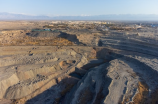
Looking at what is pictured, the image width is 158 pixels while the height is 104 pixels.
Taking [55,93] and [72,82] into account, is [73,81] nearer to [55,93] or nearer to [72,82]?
[72,82]

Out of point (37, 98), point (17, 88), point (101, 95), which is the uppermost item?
point (101, 95)

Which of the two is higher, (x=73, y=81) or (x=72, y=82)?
(x=73, y=81)

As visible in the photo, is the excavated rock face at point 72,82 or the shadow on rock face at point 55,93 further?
the shadow on rock face at point 55,93

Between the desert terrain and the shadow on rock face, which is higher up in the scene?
the desert terrain

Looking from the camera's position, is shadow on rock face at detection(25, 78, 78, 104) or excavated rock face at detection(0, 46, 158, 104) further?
shadow on rock face at detection(25, 78, 78, 104)

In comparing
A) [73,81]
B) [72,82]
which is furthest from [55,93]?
[73,81]

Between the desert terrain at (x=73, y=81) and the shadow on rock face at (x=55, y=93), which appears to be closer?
the desert terrain at (x=73, y=81)

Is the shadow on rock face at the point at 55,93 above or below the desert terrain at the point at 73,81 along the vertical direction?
below

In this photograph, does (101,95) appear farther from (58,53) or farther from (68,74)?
(58,53)

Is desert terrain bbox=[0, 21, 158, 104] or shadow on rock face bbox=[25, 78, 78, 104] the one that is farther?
shadow on rock face bbox=[25, 78, 78, 104]

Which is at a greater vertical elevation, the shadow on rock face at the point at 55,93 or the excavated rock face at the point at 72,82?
the excavated rock face at the point at 72,82

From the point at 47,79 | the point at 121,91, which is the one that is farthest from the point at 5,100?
the point at 121,91
